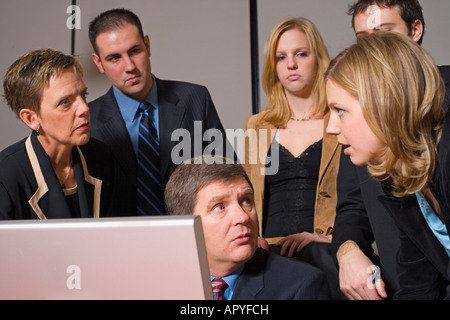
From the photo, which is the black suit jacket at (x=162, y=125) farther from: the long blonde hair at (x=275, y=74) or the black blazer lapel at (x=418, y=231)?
the black blazer lapel at (x=418, y=231)

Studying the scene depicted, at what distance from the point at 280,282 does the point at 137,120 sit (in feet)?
4.06

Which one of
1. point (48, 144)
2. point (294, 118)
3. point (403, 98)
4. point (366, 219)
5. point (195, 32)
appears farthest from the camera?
point (195, 32)

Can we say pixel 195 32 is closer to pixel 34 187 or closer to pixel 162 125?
pixel 162 125

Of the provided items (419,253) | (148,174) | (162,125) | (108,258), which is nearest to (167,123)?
(162,125)

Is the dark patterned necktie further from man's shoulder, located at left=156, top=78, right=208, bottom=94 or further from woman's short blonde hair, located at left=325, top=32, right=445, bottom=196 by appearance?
man's shoulder, located at left=156, top=78, right=208, bottom=94

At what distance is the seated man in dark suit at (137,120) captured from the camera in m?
2.21

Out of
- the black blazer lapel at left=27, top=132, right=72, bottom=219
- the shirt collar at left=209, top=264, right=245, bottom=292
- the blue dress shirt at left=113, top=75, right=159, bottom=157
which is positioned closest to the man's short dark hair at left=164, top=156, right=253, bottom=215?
the shirt collar at left=209, top=264, right=245, bottom=292

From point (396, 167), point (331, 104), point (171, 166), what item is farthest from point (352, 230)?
point (171, 166)

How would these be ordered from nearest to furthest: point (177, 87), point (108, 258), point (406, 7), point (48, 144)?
point (108, 258)
point (48, 144)
point (406, 7)
point (177, 87)

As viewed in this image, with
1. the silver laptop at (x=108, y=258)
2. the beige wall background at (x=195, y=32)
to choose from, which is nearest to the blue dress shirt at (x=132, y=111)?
the beige wall background at (x=195, y=32)

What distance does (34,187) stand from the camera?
5.56 ft

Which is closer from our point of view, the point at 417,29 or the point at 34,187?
the point at 34,187

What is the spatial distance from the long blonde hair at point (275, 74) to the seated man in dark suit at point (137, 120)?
30 centimetres

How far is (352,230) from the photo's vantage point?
163 cm
